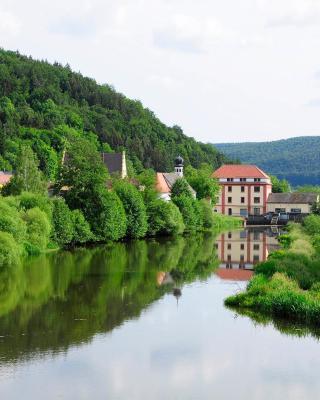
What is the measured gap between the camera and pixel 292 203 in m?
95.6

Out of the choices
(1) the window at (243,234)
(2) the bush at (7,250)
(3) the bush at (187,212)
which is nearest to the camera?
(2) the bush at (7,250)

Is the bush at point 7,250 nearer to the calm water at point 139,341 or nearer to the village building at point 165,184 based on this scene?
the calm water at point 139,341

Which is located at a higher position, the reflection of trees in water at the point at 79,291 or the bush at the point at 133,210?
the bush at the point at 133,210

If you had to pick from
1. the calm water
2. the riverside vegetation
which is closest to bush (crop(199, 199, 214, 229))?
the riverside vegetation

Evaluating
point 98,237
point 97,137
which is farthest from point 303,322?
point 97,137

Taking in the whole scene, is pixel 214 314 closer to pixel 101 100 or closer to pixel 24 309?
pixel 24 309

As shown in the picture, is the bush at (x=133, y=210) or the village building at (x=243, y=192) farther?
the village building at (x=243, y=192)

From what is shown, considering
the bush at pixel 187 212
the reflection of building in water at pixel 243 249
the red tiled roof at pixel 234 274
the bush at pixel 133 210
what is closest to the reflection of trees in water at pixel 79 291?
the red tiled roof at pixel 234 274

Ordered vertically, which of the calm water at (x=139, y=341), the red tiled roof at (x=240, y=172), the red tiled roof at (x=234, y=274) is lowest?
the calm water at (x=139, y=341)

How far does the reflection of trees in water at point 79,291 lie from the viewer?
2309 cm

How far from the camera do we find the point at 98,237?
5359 centimetres

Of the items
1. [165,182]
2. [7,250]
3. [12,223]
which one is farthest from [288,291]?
[165,182]

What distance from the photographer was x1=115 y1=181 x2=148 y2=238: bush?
5769cm

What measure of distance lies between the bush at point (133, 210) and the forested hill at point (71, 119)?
44475 mm
